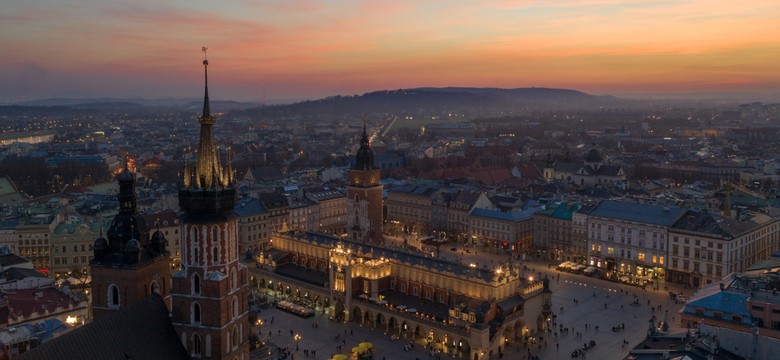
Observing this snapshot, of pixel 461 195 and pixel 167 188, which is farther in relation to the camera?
pixel 167 188

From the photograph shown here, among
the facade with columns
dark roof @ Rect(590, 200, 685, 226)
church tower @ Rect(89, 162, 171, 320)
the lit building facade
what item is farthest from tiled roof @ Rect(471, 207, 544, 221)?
church tower @ Rect(89, 162, 171, 320)

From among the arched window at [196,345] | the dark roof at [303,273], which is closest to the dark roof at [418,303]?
the dark roof at [303,273]

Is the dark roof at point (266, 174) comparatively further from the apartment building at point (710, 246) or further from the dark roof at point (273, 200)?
the apartment building at point (710, 246)

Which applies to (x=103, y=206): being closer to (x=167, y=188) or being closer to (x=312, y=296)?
(x=167, y=188)

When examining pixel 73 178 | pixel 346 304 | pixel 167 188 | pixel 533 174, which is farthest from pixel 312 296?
pixel 73 178

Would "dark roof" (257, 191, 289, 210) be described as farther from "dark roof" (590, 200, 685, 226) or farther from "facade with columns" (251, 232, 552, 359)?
"dark roof" (590, 200, 685, 226)

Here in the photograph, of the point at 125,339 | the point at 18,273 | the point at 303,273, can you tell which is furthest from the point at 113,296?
the point at 303,273
